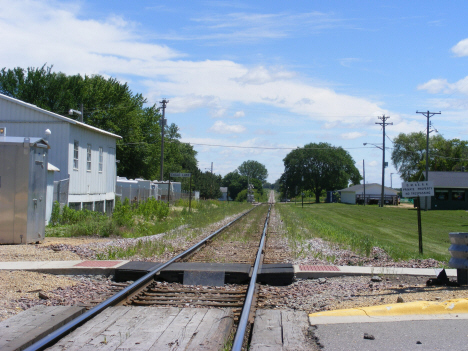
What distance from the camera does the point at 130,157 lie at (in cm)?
5384

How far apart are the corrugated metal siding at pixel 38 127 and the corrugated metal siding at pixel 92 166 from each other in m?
0.38

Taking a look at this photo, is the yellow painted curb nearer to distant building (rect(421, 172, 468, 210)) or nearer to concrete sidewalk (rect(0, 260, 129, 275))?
concrete sidewalk (rect(0, 260, 129, 275))

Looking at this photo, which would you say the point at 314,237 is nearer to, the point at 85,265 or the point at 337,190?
the point at 85,265

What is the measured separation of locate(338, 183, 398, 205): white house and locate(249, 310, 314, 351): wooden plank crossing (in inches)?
2895

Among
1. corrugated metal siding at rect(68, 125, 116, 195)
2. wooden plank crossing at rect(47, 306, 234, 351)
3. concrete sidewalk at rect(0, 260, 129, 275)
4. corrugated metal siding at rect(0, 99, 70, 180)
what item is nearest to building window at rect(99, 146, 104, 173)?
corrugated metal siding at rect(68, 125, 116, 195)

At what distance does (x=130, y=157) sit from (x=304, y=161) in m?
54.3

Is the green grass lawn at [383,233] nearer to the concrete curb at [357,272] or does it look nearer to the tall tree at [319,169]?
the concrete curb at [357,272]

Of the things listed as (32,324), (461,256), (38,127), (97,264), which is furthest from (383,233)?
(32,324)

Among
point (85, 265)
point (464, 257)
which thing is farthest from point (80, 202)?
point (464, 257)

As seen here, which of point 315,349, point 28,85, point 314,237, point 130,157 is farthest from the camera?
point 130,157

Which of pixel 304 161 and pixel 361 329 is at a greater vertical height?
pixel 304 161

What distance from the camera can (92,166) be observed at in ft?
86.6

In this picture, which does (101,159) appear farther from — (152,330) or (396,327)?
(396,327)

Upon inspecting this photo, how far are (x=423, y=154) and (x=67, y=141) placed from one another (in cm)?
8499
